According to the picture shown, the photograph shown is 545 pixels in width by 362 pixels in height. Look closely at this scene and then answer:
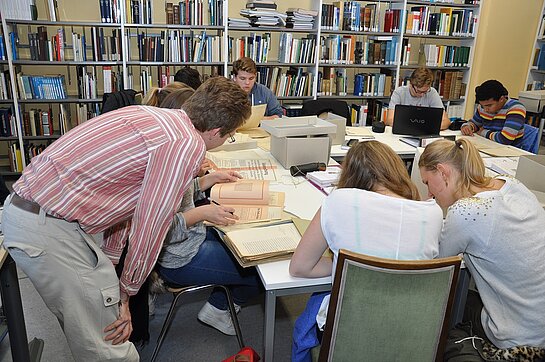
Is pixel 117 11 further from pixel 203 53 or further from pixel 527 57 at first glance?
pixel 527 57

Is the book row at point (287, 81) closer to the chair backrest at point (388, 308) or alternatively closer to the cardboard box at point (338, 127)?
the cardboard box at point (338, 127)

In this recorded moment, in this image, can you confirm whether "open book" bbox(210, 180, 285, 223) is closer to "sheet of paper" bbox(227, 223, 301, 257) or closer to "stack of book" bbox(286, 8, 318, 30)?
"sheet of paper" bbox(227, 223, 301, 257)

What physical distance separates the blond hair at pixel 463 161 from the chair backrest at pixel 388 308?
Result: 47cm

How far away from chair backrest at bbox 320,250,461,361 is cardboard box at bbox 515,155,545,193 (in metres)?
1.23

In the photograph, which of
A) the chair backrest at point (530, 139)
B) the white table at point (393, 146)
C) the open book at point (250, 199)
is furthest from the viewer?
the chair backrest at point (530, 139)

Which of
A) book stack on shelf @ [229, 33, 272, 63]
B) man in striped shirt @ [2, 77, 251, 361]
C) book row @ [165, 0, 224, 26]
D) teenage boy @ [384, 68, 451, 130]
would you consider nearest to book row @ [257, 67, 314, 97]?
book stack on shelf @ [229, 33, 272, 63]

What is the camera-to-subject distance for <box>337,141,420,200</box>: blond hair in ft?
4.43

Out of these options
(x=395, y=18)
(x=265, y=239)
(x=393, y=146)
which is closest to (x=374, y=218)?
(x=265, y=239)

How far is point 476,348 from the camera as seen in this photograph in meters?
1.44

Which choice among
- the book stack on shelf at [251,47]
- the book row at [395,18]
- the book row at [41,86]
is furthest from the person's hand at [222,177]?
the book row at [395,18]

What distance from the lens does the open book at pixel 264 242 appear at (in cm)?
149

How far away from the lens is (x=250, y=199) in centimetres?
195

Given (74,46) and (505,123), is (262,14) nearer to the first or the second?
(74,46)

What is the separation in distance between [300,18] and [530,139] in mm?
2574
